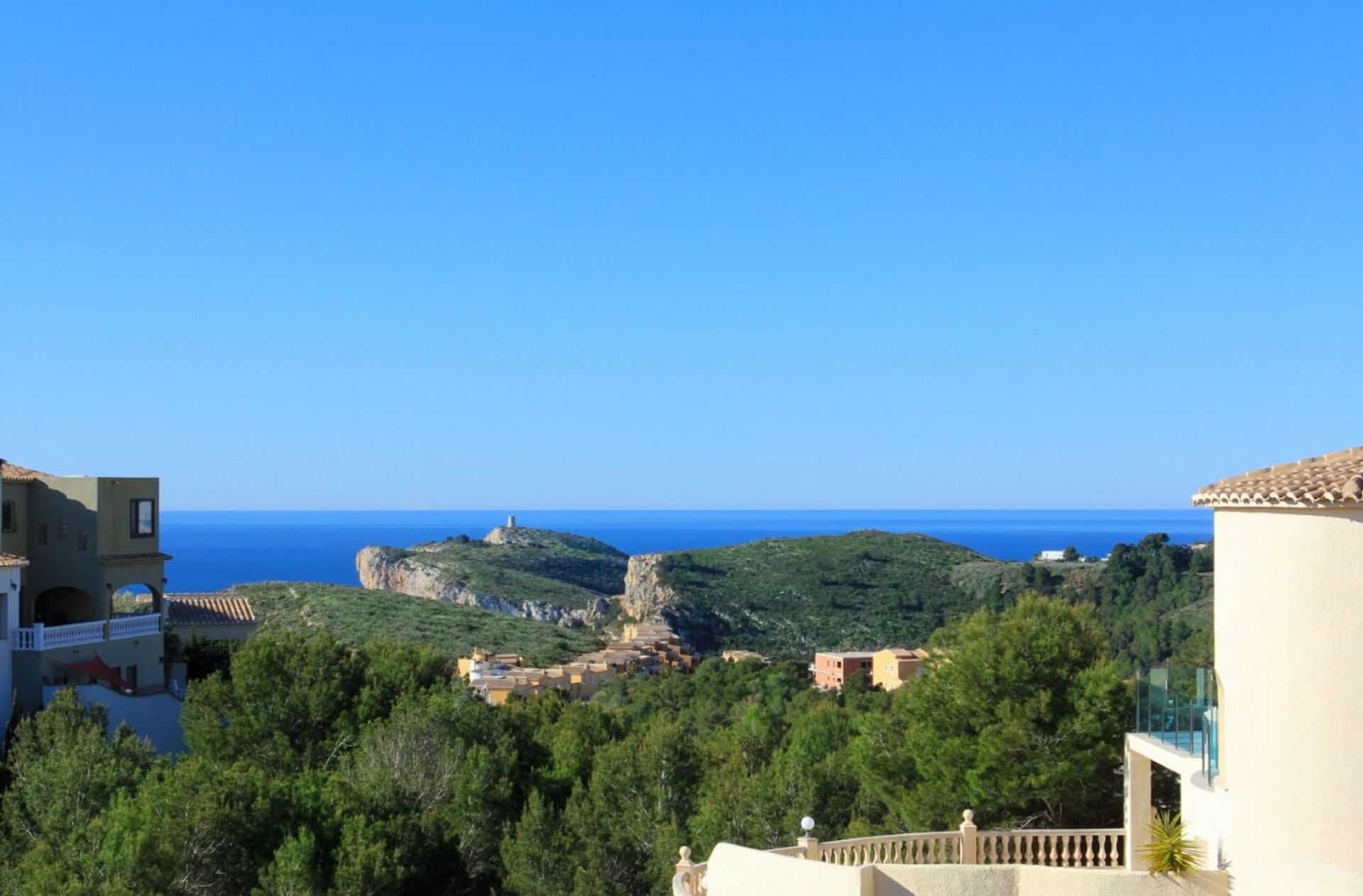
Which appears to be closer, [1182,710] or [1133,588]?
[1182,710]

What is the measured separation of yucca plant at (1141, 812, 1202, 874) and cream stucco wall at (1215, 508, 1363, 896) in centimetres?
55

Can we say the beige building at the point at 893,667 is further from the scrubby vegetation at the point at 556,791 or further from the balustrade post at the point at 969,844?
the balustrade post at the point at 969,844

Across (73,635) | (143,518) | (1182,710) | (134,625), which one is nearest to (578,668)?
(143,518)

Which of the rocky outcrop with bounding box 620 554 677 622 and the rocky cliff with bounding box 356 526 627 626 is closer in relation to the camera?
the rocky outcrop with bounding box 620 554 677 622

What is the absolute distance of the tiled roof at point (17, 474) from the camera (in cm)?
3178

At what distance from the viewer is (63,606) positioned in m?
33.1

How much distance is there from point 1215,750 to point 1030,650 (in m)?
6.87

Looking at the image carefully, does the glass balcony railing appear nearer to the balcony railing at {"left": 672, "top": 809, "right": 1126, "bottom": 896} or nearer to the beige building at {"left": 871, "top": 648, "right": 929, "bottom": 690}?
the balcony railing at {"left": 672, "top": 809, "right": 1126, "bottom": 896}

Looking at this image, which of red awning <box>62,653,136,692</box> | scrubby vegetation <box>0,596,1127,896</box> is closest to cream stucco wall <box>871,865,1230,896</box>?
scrubby vegetation <box>0,596,1127,896</box>

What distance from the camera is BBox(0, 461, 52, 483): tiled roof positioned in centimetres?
3178

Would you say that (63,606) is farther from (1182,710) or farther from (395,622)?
(395,622)

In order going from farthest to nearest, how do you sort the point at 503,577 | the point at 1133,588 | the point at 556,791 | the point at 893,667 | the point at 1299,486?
the point at 503,577, the point at 1133,588, the point at 893,667, the point at 556,791, the point at 1299,486

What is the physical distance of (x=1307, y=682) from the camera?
37.6ft

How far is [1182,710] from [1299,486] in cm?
447
